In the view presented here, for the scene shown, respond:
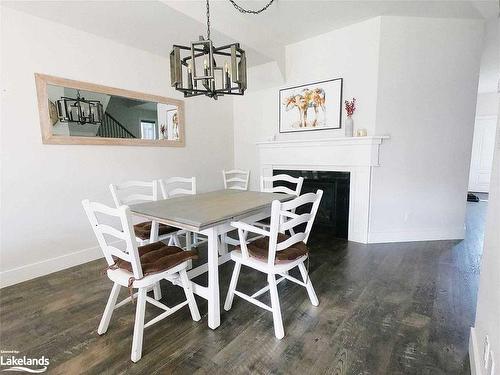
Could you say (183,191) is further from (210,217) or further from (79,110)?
(79,110)

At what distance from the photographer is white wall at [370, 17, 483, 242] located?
2984 mm

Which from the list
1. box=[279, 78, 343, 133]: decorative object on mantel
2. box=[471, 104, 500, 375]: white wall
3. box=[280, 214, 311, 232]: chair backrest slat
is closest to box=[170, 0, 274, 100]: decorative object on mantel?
box=[280, 214, 311, 232]: chair backrest slat

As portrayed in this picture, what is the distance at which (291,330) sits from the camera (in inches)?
66.2

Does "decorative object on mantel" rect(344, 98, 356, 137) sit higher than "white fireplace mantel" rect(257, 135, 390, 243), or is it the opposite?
"decorative object on mantel" rect(344, 98, 356, 137)

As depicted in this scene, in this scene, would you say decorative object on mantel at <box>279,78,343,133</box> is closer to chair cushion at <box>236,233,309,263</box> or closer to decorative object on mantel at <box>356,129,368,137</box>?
decorative object on mantel at <box>356,129,368,137</box>

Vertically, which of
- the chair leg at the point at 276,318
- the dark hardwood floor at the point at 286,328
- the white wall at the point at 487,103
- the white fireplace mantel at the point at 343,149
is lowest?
the dark hardwood floor at the point at 286,328

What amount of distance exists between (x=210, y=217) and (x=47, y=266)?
80.3 inches

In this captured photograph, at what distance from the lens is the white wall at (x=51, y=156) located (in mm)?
2281

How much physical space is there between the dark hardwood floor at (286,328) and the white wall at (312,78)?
1852mm

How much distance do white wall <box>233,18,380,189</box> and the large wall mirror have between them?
1.18 metres

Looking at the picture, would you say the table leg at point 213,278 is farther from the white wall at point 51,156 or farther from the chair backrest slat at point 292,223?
the white wall at point 51,156

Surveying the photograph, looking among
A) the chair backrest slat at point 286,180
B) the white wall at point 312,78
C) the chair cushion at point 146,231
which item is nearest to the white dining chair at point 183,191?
the chair cushion at point 146,231

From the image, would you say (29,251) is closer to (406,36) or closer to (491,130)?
(406,36)

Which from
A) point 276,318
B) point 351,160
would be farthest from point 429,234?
point 276,318
